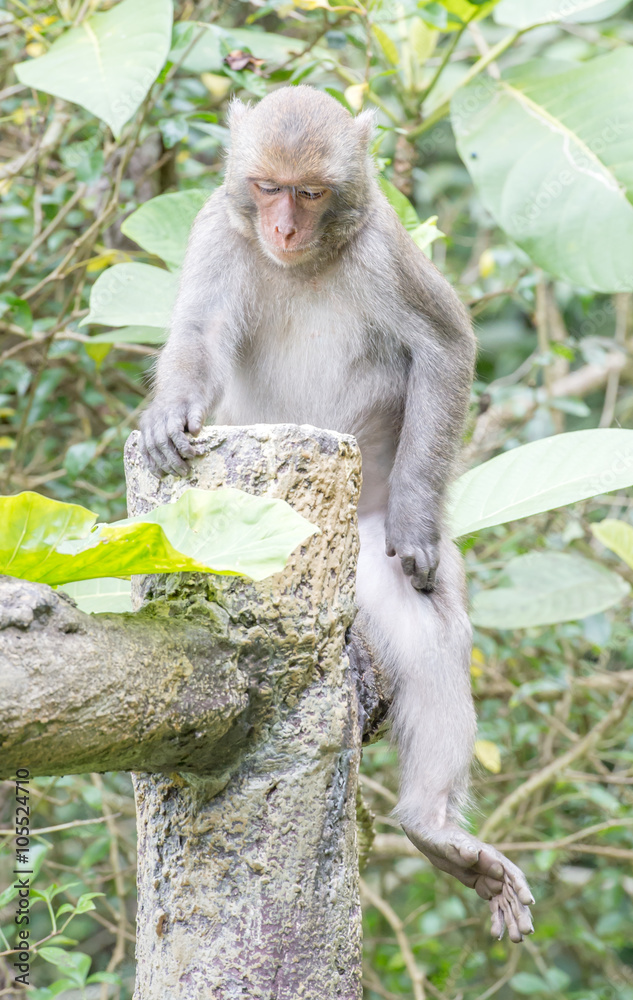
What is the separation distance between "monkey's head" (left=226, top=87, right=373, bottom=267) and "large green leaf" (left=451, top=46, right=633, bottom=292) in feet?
1.99

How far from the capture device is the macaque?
253cm

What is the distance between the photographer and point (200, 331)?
2.72 metres

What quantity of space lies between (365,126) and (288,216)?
455 millimetres

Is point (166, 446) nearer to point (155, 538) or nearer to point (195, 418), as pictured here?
point (195, 418)

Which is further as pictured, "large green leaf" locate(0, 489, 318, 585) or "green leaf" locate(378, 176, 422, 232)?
"green leaf" locate(378, 176, 422, 232)

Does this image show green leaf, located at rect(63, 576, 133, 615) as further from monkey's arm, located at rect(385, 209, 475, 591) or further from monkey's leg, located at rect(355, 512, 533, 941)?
monkey's arm, located at rect(385, 209, 475, 591)

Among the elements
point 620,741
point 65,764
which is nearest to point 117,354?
point 620,741

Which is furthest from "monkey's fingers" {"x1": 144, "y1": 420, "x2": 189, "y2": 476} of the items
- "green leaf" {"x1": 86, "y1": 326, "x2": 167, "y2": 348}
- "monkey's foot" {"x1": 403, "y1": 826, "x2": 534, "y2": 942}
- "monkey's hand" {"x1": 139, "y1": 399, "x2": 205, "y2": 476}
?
"green leaf" {"x1": 86, "y1": 326, "x2": 167, "y2": 348}

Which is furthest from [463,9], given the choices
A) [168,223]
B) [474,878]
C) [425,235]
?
[474,878]

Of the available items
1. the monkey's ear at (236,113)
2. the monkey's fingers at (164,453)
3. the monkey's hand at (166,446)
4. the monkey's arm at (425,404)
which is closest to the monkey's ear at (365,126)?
the monkey's arm at (425,404)

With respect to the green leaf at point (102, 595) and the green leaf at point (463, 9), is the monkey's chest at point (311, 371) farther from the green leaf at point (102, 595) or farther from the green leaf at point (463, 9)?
the green leaf at point (463, 9)

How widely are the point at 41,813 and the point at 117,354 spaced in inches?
77.8

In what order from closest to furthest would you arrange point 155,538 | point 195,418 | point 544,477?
point 155,538 < point 195,418 < point 544,477

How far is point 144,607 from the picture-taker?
1.71m
